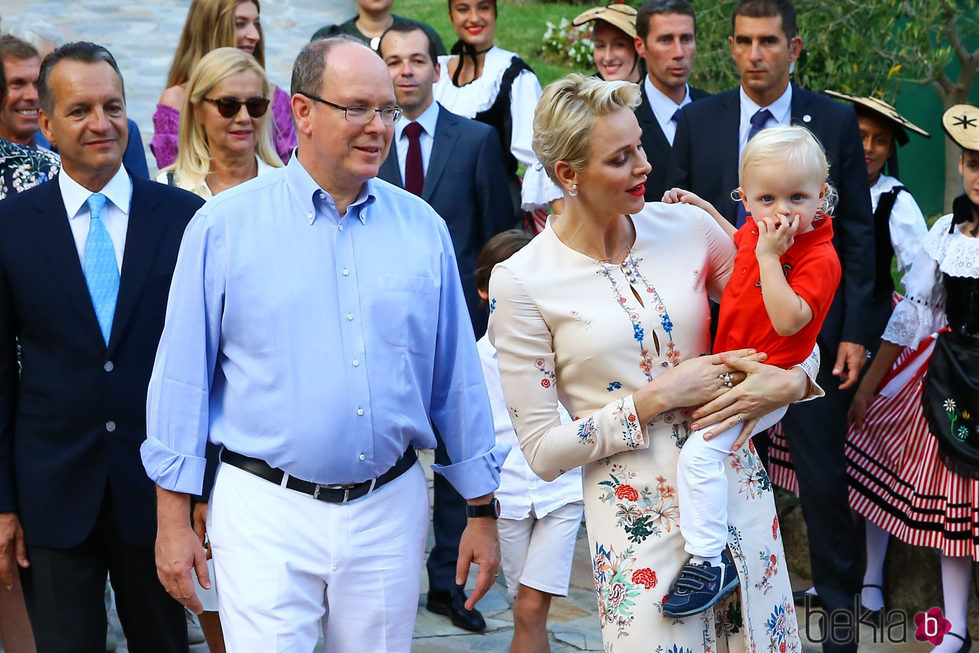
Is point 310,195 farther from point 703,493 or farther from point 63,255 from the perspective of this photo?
point 703,493

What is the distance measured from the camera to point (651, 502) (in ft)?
10.6

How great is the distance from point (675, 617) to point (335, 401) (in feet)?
3.40

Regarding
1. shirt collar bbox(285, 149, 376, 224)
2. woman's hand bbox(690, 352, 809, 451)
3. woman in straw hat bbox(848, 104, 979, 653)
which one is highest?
shirt collar bbox(285, 149, 376, 224)

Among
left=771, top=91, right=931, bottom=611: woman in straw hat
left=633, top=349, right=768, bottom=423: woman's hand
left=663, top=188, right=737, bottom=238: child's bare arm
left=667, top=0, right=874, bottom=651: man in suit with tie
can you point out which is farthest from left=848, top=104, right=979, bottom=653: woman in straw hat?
→ left=633, top=349, right=768, bottom=423: woman's hand

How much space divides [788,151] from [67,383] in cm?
224

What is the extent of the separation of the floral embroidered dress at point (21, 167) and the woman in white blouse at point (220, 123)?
0.48m

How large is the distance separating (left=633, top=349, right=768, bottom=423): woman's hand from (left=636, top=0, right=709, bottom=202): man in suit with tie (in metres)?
2.74

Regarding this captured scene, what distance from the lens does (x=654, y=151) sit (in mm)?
5730

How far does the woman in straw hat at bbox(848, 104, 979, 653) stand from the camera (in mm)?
5164

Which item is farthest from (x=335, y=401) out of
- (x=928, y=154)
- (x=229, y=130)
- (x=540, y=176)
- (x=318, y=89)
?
(x=928, y=154)

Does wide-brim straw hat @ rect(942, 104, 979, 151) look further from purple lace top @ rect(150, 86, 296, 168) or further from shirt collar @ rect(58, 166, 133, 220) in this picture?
shirt collar @ rect(58, 166, 133, 220)

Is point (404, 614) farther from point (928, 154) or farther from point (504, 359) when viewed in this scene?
point (928, 154)

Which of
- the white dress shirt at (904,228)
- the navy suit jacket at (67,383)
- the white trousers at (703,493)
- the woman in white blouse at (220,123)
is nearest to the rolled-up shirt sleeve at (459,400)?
the white trousers at (703,493)

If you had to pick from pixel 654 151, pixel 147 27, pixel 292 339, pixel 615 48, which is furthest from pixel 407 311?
pixel 147 27
